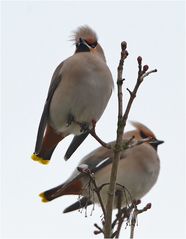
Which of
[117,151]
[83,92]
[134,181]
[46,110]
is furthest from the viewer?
[134,181]

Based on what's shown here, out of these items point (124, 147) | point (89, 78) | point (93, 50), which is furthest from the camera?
point (93, 50)

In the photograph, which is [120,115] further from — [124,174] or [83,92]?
[124,174]

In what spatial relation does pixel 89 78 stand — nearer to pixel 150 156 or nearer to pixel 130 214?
pixel 150 156

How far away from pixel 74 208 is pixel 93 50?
1.58 metres

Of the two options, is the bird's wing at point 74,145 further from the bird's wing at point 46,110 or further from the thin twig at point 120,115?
the thin twig at point 120,115

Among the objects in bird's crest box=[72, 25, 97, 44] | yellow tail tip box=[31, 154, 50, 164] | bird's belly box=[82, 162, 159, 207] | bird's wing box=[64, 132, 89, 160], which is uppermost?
bird's crest box=[72, 25, 97, 44]

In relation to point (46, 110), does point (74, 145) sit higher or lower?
lower

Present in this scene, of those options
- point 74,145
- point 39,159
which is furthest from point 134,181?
point 39,159

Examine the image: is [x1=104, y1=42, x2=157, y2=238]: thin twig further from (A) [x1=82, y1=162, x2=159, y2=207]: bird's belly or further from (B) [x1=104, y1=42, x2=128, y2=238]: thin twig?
(A) [x1=82, y1=162, x2=159, y2=207]: bird's belly

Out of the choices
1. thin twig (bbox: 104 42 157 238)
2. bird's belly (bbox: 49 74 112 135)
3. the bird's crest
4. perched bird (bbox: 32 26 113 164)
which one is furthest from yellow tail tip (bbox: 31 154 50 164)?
thin twig (bbox: 104 42 157 238)

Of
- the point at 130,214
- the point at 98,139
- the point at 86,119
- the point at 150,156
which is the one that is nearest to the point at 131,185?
the point at 150,156

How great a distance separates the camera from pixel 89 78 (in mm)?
4570

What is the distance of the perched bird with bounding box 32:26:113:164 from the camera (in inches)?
180

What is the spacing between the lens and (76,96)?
456cm
